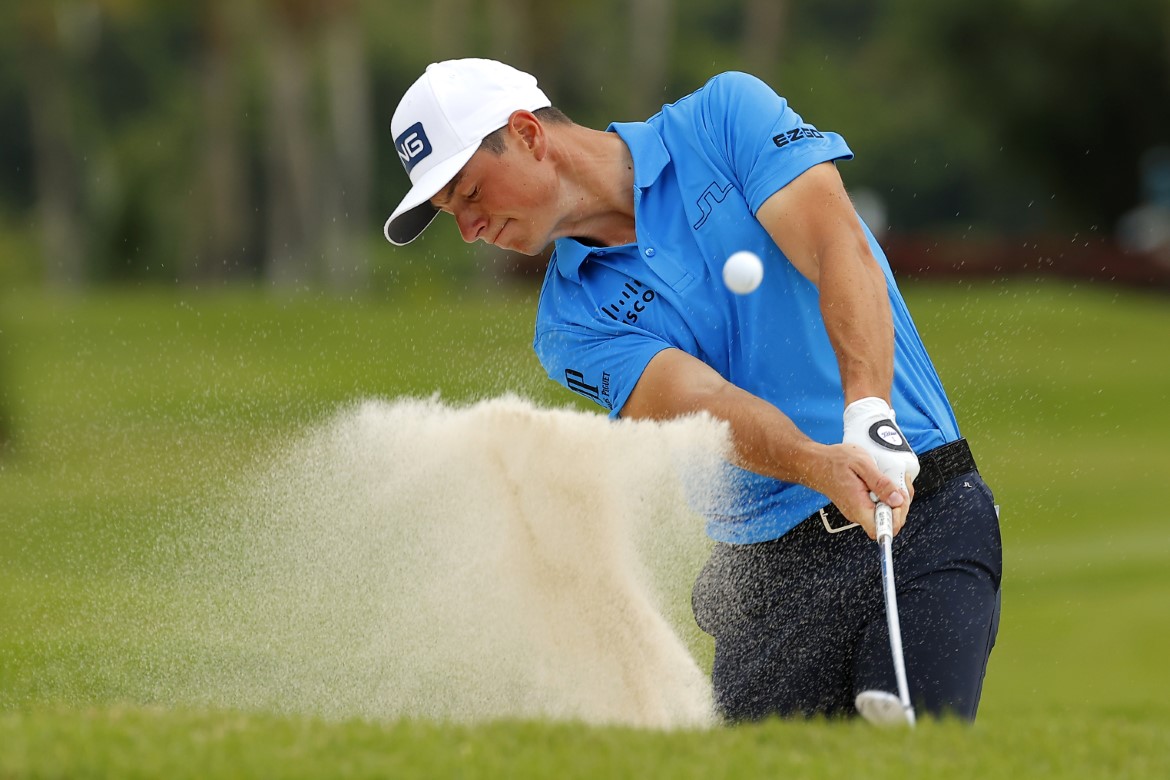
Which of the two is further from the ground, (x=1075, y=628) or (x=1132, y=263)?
(x=1075, y=628)

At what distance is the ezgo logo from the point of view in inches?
161

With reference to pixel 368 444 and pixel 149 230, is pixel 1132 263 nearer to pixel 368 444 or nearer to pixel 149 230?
pixel 149 230

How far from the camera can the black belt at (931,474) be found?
397cm

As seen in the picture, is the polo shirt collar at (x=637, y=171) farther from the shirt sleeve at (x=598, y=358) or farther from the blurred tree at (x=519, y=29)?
the blurred tree at (x=519, y=29)

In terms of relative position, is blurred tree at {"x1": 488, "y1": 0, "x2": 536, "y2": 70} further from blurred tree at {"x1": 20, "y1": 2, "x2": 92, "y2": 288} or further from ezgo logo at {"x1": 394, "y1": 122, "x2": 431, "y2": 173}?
ezgo logo at {"x1": 394, "y1": 122, "x2": 431, "y2": 173}

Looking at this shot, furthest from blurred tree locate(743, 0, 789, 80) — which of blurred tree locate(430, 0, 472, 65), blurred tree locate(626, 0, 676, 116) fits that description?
blurred tree locate(430, 0, 472, 65)

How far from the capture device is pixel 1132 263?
111 ft

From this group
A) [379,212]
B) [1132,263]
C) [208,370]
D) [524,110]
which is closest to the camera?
[524,110]

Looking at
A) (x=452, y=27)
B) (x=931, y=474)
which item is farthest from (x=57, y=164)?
(x=931, y=474)

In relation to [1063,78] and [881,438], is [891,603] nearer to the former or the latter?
[881,438]

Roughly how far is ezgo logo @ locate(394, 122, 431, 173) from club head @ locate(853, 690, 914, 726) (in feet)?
5.71

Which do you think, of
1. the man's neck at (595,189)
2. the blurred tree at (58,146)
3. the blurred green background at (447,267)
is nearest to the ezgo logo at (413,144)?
the man's neck at (595,189)

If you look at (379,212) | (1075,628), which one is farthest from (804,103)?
(1075,628)

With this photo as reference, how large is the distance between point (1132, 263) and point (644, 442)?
3234cm
